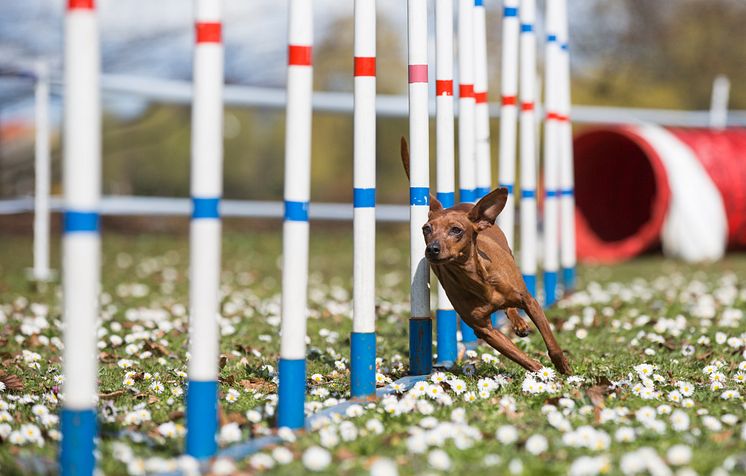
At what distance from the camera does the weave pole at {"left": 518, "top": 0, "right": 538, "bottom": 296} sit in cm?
700

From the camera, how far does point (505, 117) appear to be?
670cm

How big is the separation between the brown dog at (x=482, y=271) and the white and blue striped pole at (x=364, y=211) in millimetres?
256

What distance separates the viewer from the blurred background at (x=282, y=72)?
20062mm

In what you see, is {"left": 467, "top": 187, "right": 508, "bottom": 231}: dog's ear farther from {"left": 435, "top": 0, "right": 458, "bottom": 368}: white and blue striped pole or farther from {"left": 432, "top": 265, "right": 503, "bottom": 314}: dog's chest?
{"left": 435, "top": 0, "right": 458, "bottom": 368}: white and blue striped pole

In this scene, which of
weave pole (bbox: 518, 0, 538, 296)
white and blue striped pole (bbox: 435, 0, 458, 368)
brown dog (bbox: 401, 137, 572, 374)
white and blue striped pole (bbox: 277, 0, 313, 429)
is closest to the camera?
white and blue striped pole (bbox: 277, 0, 313, 429)

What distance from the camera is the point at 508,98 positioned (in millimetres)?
6652

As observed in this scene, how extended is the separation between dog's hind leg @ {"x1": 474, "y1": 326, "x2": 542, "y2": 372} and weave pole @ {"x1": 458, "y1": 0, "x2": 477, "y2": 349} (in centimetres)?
88

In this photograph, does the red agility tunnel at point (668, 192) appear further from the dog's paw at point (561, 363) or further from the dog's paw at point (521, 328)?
the dog's paw at point (561, 363)

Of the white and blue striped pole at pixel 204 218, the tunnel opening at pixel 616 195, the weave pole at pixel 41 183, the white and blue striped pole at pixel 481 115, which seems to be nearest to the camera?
the white and blue striped pole at pixel 204 218

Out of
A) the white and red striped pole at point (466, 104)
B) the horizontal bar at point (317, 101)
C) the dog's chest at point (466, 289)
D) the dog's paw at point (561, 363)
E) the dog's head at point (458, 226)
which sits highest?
the horizontal bar at point (317, 101)

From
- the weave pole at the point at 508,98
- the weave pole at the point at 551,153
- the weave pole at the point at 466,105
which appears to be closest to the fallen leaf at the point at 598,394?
the weave pole at the point at 466,105

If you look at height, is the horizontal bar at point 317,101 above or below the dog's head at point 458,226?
above

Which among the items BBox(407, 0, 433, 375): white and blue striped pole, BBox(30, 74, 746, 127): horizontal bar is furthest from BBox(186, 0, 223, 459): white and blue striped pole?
BBox(30, 74, 746, 127): horizontal bar

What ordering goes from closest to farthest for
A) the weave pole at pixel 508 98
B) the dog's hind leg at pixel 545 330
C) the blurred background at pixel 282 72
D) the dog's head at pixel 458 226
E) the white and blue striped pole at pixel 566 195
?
1. the dog's head at pixel 458 226
2. the dog's hind leg at pixel 545 330
3. the weave pole at pixel 508 98
4. the white and blue striped pole at pixel 566 195
5. the blurred background at pixel 282 72
